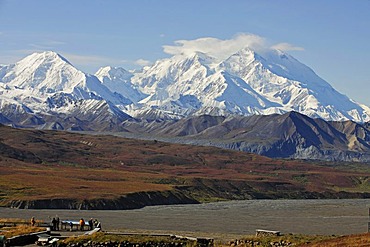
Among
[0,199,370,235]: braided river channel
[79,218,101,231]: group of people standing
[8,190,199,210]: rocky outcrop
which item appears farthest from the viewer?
[8,190,199,210]: rocky outcrop

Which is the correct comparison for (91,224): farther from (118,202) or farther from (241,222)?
(118,202)

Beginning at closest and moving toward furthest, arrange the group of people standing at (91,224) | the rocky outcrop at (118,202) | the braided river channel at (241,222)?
the group of people standing at (91,224), the braided river channel at (241,222), the rocky outcrop at (118,202)

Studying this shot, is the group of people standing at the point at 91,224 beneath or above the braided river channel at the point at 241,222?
above

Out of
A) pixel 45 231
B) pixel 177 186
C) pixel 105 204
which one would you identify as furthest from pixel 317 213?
pixel 45 231

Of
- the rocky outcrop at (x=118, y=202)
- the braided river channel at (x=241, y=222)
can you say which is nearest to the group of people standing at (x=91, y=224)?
the braided river channel at (x=241, y=222)

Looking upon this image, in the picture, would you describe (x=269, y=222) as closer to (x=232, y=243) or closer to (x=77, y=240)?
(x=232, y=243)

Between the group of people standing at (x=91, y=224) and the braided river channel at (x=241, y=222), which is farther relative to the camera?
the braided river channel at (x=241, y=222)

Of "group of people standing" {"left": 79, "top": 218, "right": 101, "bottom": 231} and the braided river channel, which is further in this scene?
the braided river channel

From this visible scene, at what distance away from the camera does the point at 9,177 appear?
17512 centimetres

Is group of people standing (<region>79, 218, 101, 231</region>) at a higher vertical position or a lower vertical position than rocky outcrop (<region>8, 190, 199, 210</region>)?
higher

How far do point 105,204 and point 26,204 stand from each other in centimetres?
1485

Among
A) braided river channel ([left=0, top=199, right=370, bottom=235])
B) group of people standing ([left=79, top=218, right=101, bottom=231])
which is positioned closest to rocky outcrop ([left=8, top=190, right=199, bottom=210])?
braided river channel ([left=0, top=199, right=370, bottom=235])

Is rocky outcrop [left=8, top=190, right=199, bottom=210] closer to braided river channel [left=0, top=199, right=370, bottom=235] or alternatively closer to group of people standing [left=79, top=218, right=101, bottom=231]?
braided river channel [left=0, top=199, right=370, bottom=235]

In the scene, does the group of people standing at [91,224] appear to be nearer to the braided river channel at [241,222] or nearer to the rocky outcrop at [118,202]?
the braided river channel at [241,222]
